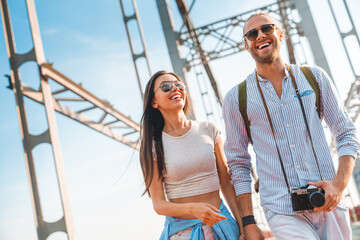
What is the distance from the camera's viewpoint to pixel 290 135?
174 centimetres

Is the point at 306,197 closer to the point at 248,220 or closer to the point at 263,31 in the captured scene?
the point at 248,220

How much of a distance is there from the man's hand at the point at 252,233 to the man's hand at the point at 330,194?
1.12ft

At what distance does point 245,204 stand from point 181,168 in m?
0.38

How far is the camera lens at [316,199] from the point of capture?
1560 millimetres

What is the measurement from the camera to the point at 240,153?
1.95m

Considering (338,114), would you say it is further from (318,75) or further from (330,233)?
(330,233)

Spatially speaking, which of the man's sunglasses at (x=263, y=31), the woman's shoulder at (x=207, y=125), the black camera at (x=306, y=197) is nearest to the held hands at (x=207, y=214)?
the black camera at (x=306, y=197)

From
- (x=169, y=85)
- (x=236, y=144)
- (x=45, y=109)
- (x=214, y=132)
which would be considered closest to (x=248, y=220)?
(x=236, y=144)

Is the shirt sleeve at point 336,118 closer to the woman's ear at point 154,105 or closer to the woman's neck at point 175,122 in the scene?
the woman's neck at point 175,122

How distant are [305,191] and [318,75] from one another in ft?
1.93

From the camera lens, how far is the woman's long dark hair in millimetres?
1943

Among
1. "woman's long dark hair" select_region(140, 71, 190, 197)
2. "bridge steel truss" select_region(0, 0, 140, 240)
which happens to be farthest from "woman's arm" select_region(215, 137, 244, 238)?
"bridge steel truss" select_region(0, 0, 140, 240)

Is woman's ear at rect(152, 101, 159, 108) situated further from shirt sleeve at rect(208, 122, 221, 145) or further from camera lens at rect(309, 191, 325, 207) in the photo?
camera lens at rect(309, 191, 325, 207)

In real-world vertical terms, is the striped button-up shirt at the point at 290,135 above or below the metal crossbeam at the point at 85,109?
below
